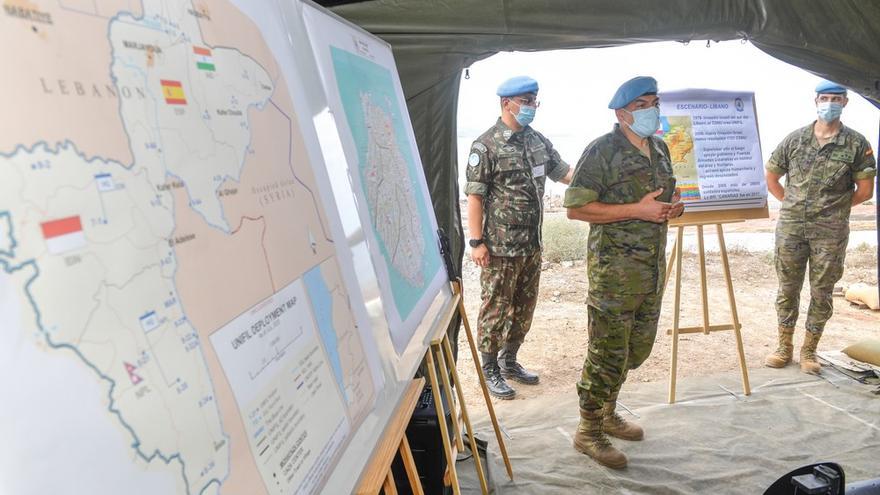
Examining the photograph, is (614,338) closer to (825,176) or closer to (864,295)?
(825,176)

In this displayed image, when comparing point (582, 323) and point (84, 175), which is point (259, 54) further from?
point (582, 323)

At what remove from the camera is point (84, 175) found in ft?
1.60

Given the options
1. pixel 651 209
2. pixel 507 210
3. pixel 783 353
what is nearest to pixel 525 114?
pixel 507 210

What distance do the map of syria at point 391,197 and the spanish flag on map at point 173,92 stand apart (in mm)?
639

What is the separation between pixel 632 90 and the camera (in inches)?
92.0

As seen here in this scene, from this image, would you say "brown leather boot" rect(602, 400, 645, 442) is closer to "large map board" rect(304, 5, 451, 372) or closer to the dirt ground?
the dirt ground

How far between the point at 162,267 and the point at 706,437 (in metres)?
2.95

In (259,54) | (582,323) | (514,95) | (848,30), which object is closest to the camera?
(259,54)

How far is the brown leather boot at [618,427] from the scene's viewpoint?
275 cm

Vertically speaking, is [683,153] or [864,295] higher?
[683,153]

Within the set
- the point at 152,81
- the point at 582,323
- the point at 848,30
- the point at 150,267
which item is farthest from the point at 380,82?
the point at 582,323

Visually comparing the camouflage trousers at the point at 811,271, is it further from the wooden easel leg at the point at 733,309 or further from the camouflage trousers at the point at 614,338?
the camouflage trousers at the point at 614,338

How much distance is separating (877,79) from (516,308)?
2221 millimetres

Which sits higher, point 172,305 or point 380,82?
point 380,82
